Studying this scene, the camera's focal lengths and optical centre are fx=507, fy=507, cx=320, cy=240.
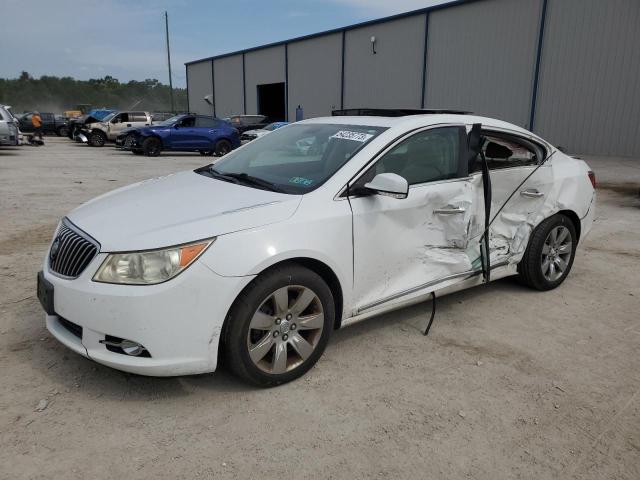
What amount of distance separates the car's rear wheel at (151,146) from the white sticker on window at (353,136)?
16.2m

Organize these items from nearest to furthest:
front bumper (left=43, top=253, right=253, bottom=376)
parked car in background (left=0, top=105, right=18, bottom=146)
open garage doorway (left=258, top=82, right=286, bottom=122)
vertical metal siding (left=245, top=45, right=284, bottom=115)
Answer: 1. front bumper (left=43, top=253, right=253, bottom=376)
2. parked car in background (left=0, top=105, right=18, bottom=146)
3. vertical metal siding (left=245, top=45, right=284, bottom=115)
4. open garage doorway (left=258, top=82, right=286, bottom=122)

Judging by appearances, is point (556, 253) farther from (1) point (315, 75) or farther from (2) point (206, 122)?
(1) point (315, 75)

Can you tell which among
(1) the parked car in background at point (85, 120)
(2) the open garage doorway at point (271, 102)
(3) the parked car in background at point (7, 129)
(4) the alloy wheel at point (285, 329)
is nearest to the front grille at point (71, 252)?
(4) the alloy wheel at point (285, 329)

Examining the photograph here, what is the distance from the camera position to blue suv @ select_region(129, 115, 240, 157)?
18406 mm

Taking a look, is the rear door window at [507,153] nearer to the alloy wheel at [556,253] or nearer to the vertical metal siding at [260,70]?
the alloy wheel at [556,253]

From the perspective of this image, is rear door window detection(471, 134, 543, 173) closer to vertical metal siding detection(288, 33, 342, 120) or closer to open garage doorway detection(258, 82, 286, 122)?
vertical metal siding detection(288, 33, 342, 120)

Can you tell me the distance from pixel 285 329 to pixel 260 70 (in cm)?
3495

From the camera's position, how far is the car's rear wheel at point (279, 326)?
2719 millimetres

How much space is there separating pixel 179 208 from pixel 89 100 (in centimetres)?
8120

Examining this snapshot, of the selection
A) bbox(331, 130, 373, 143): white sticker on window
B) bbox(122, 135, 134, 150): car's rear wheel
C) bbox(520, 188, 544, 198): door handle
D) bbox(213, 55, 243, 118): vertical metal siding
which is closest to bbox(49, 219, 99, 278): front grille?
bbox(331, 130, 373, 143): white sticker on window

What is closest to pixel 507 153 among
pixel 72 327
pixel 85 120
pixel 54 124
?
pixel 72 327

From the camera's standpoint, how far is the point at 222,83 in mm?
40500

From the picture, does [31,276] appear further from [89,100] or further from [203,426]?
[89,100]

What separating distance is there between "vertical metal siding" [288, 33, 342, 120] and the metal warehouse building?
6cm
